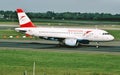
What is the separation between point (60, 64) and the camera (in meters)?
46.8

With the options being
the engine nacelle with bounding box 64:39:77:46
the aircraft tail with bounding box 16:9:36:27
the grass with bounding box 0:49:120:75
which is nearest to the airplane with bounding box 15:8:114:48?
the engine nacelle with bounding box 64:39:77:46

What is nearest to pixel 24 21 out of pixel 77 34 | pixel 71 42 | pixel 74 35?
pixel 74 35

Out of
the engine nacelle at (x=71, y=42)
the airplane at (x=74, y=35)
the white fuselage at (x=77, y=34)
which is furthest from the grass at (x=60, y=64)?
the white fuselage at (x=77, y=34)

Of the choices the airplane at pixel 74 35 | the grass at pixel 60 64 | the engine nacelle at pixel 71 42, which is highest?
the grass at pixel 60 64

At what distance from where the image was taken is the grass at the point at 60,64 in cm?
3978

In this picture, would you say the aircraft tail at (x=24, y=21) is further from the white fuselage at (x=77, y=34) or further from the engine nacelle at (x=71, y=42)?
the engine nacelle at (x=71, y=42)

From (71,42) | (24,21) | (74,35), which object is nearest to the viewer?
(71,42)

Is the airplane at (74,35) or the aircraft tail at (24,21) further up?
the aircraft tail at (24,21)

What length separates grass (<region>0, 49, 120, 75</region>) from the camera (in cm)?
3978

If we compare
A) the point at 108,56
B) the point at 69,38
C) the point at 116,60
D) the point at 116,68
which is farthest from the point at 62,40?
the point at 116,68

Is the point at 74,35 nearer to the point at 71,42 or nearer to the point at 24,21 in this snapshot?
the point at 71,42

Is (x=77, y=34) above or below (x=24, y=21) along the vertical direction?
below

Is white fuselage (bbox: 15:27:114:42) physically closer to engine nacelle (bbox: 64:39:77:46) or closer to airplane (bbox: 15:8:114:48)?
airplane (bbox: 15:8:114:48)

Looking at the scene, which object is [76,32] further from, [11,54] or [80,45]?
[11,54]
